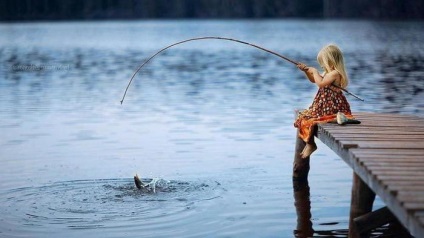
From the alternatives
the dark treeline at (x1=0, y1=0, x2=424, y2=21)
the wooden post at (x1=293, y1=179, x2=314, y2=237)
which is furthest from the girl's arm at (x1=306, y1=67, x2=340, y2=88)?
the dark treeline at (x1=0, y1=0, x2=424, y2=21)

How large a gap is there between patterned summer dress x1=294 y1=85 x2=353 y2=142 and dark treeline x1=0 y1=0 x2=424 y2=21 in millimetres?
159614

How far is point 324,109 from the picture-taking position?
32.8 feet

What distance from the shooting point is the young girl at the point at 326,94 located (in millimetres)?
9719

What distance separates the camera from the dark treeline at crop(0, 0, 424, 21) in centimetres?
17438

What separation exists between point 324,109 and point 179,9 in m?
176

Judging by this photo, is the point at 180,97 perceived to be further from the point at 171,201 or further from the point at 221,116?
the point at 171,201

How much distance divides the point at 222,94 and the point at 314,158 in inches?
409

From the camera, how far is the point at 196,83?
27.6m

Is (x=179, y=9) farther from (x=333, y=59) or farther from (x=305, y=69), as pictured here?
(x=333, y=59)

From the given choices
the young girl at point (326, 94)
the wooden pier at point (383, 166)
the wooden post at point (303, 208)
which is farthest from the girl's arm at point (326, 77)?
the wooden post at point (303, 208)

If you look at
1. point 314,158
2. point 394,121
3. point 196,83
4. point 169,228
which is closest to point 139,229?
point 169,228

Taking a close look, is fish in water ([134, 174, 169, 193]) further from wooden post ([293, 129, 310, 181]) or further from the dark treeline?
the dark treeline

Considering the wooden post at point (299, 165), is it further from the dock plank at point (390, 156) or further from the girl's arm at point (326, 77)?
the girl's arm at point (326, 77)

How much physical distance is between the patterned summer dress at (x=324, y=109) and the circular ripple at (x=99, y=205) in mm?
1397
